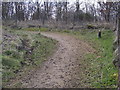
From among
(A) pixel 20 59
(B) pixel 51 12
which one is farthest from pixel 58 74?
(B) pixel 51 12

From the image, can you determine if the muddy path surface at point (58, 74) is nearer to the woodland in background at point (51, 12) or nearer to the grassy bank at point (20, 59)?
the grassy bank at point (20, 59)

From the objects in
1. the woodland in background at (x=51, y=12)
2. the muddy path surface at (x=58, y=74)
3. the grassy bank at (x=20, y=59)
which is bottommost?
the muddy path surface at (x=58, y=74)

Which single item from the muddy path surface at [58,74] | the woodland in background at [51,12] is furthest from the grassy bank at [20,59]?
the woodland in background at [51,12]

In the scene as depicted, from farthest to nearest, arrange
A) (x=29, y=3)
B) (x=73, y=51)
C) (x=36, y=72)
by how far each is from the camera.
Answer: (x=29, y=3), (x=73, y=51), (x=36, y=72)

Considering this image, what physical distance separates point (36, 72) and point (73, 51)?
4020mm

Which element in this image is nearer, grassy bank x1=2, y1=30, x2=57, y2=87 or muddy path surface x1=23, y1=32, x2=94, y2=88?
muddy path surface x1=23, y1=32, x2=94, y2=88

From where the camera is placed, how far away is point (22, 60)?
8.24m

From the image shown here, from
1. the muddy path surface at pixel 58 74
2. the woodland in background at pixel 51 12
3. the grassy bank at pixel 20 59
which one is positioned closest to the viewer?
the muddy path surface at pixel 58 74

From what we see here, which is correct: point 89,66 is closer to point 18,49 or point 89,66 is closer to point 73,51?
point 73,51

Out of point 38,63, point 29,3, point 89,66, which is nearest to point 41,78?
point 38,63

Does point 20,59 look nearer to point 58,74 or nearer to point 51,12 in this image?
point 58,74

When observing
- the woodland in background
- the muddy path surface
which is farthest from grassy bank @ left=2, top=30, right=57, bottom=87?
the woodland in background

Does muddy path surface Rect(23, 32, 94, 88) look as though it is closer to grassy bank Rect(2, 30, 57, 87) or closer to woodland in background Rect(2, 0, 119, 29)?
grassy bank Rect(2, 30, 57, 87)

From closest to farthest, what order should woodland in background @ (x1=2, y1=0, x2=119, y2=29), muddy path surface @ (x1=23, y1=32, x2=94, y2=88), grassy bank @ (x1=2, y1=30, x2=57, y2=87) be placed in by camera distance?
1. muddy path surface @ (x1=23, y1=32, x2=94, y2=88)
2. grassy bank @ (x1=2, y1=30, x2=57, y2=87)
3. woodland in background @ (x1=2, y1=0, x2=119, y2=29)
